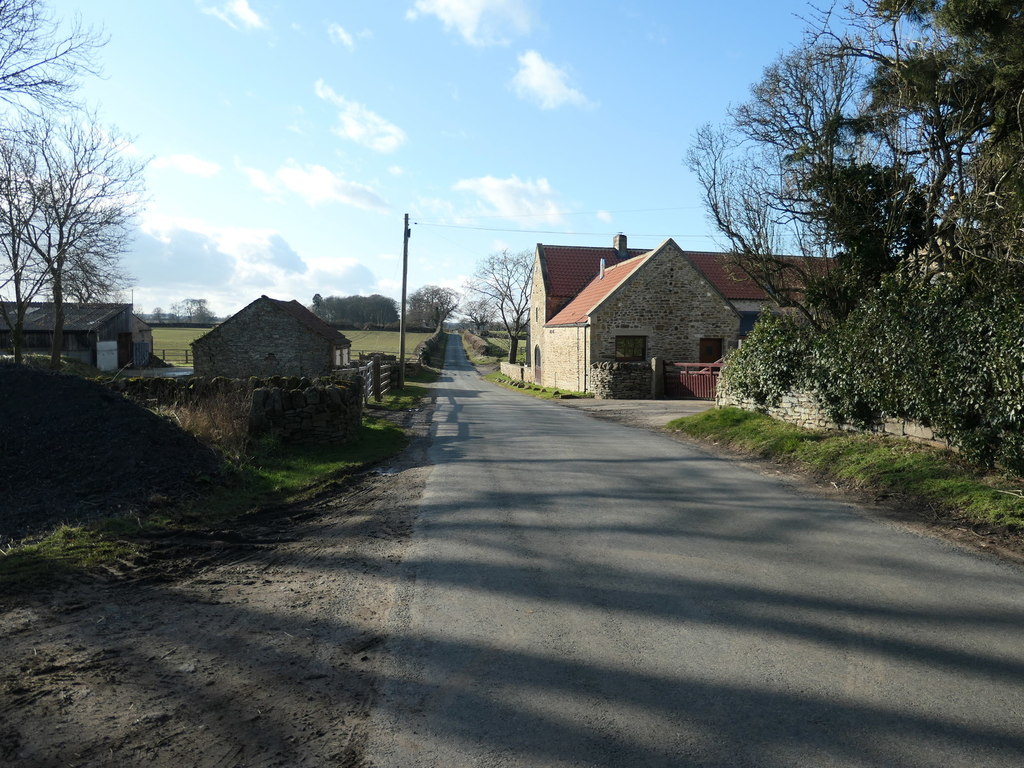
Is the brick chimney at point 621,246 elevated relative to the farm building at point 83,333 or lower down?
elevated

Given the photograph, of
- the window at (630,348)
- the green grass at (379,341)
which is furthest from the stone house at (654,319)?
the green grass at (379,341)

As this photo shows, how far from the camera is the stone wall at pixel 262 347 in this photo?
3941cm

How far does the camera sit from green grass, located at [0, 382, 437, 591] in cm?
589

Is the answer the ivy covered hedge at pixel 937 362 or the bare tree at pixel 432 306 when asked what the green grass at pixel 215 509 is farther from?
the bare tree at pixel 432 306

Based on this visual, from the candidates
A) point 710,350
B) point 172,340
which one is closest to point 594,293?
point 710,350

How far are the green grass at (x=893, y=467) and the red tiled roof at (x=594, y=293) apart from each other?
64.8ft

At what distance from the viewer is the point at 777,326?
15.4m

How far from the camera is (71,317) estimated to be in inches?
2005

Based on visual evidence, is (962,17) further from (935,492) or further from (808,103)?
(935,492)

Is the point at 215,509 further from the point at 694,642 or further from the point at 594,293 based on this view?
the point at 594,293

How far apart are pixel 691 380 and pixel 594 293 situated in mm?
10174

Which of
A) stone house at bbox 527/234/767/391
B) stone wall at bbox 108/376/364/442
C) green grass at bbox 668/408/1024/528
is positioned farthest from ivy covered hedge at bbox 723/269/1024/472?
stone house at bbox 527/234/767/391

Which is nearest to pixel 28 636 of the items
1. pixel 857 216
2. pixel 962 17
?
A: pixel 962 17

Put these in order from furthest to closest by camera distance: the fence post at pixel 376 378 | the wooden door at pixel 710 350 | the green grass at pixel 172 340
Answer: the green grass at pixel 172 340 → the wooden door at pixel 710 350 → the fence post at pixel 376 378
